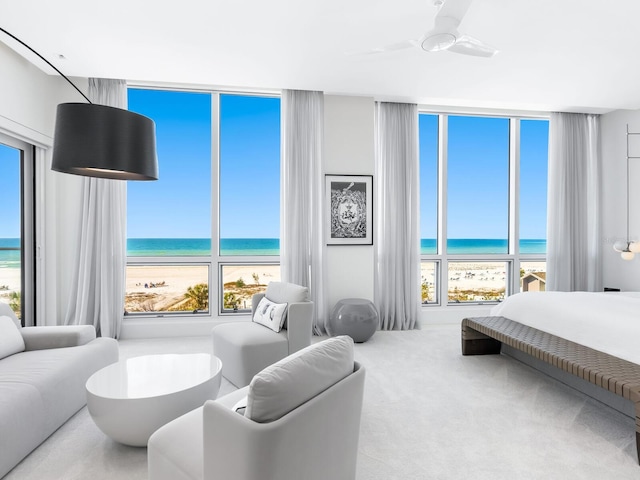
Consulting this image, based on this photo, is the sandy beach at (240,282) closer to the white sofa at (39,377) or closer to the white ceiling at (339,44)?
the white sofa at (39,377)

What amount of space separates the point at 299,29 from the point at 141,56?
62.0 inches

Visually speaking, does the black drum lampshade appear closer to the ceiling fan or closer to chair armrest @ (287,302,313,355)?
Result: chair armrest @ (287,302,313,355)

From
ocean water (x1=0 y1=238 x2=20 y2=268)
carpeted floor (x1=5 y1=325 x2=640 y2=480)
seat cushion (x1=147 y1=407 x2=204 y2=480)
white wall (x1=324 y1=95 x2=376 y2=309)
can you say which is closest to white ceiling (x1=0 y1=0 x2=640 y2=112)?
white wall (x1=324 y1=95 x2=376 y2=309)

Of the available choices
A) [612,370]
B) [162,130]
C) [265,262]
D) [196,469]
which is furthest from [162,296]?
[612,370]

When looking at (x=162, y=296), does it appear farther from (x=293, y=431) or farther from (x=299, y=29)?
(x=293, y=431)

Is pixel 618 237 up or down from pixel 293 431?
up

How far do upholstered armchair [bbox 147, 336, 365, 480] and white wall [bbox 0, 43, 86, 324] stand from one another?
11.5 ft

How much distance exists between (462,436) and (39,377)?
2523mm

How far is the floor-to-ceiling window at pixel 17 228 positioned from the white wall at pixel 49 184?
0.11m

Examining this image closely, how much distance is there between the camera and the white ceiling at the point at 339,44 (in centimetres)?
275

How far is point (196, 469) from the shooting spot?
1.36m

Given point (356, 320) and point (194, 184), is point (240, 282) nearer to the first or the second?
point (356, 320)

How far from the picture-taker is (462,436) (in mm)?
2252

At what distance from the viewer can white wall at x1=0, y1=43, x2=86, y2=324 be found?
3.74 meters
